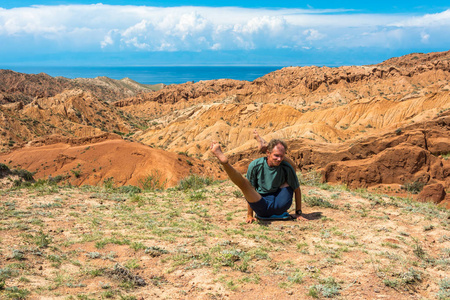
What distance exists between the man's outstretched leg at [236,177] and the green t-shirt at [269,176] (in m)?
0.39

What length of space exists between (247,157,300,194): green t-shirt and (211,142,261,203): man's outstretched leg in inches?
15.2

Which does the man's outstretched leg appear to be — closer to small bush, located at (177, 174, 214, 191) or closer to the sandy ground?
the sandy ground

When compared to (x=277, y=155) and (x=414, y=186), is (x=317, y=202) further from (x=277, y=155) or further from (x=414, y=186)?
(x=414, y=186)

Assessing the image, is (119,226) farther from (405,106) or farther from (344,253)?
(405,106)

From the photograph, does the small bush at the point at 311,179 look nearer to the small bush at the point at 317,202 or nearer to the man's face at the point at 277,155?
the small bush at the point at 317,202

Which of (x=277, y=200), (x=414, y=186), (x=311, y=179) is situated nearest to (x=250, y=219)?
(x=277, y=200)

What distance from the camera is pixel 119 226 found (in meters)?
7.18

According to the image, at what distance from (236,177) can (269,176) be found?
3.86 ft

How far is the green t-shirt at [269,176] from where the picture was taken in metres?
6.91

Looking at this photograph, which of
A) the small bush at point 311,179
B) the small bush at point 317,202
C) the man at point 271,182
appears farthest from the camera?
the small bush at point 311,179

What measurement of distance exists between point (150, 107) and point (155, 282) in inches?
3800

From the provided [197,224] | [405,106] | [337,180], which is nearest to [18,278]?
[197,224]

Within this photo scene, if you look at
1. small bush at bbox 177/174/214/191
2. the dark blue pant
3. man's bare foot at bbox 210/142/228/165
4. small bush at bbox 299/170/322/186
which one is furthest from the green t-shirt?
small bush at bbox 177/174/214/191

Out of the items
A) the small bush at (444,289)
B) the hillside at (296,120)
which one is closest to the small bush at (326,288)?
the small bush at (444,289)
